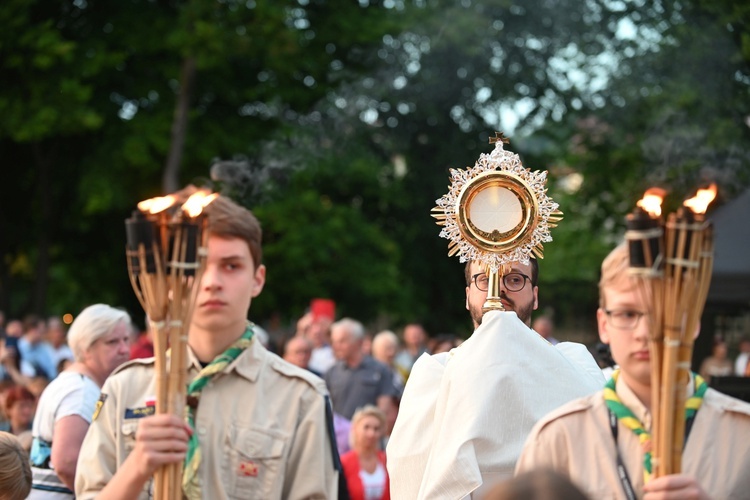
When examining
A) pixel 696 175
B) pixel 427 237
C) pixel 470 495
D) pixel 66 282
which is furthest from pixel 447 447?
pixel 66 282

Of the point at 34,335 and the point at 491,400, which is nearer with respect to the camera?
the point at 491,400

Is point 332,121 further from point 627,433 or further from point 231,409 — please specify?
point 627,433

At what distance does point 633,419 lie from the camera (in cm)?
313

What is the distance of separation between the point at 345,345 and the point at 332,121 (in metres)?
10.4

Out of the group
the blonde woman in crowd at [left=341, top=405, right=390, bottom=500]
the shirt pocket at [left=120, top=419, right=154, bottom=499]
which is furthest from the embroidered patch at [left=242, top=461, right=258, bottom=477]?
the blonde woman in crowd at [left=341, top=405, right=390, bottom=500]

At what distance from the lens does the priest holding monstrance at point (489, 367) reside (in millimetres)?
4172

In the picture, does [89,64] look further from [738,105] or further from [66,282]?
[738,105]

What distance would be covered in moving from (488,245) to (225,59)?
16.4m

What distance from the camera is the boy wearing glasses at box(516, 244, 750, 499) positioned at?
3094 mm

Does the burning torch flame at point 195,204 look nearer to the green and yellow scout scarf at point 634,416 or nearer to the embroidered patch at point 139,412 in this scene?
the embroidered patch at point 139,412

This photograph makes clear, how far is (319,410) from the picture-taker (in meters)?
3.83

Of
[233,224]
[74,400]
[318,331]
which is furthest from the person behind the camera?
[318,331]

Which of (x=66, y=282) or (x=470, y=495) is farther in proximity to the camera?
(x=66, y=282)

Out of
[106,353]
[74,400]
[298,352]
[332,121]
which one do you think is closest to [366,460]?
[298,352]
